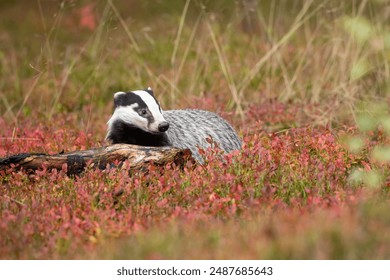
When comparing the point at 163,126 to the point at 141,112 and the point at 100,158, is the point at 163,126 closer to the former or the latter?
the point at 141,112

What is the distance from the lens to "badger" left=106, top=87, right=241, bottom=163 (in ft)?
24.7

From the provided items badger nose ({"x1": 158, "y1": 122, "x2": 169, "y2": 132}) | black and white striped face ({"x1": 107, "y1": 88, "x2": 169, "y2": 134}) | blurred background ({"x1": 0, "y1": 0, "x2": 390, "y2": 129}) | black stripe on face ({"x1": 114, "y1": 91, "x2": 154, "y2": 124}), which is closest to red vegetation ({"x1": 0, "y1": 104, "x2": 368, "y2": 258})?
badger nose ({"x1": 158, "y1": 122, "x2": 169, "y2": 132})

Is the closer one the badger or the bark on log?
the bark on log

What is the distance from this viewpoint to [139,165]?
6.68 metres

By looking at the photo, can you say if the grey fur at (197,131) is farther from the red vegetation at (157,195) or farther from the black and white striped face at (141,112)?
the red vegetation at (157,195)

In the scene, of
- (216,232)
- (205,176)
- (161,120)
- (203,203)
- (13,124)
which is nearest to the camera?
(216,232)

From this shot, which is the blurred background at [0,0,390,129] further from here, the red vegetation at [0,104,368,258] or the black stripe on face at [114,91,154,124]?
the red vegetation at [0,104,368,258]

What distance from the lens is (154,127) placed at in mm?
7422

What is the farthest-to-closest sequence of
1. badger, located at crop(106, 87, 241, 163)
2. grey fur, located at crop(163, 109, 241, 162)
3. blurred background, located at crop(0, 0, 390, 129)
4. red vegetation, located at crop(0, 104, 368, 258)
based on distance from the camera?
blurred background, located at crop(0, 0, 390, 129)
grey fur, located at crop(163, 109, 241, 162)
badger, located at crop(106, 87, 241, 163)
red vegetation, located at crop(0, 104, 368, 258)

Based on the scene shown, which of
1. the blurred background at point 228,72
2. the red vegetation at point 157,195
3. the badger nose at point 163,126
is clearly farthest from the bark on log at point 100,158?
the blurred background at point 228,72

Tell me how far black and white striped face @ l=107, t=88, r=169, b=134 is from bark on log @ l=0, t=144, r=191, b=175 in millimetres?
619

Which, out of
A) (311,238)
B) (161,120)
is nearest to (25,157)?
(161,120)
